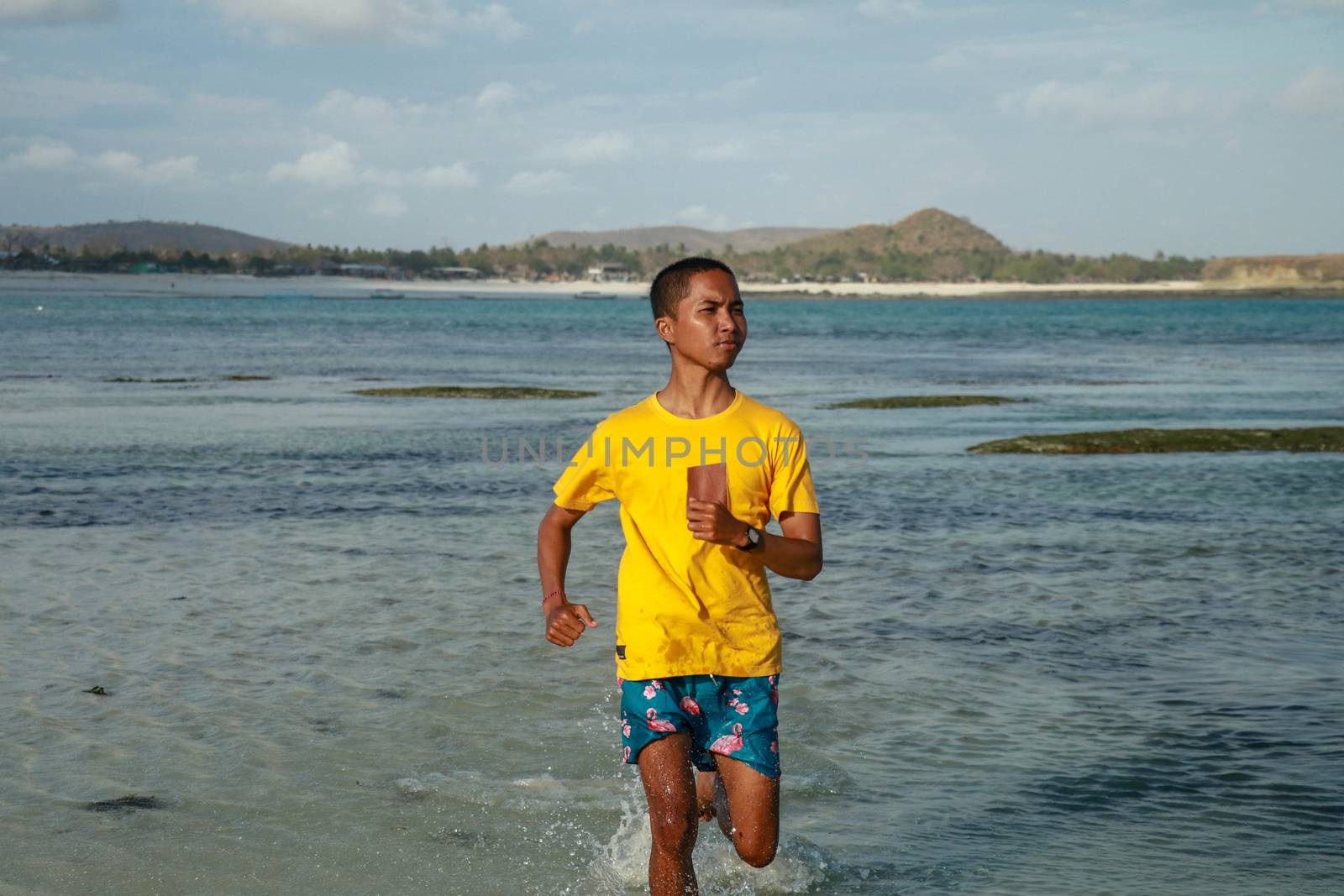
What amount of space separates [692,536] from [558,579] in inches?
18.5

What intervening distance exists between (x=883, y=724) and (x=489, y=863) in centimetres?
224

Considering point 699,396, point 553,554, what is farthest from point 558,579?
point 699,396

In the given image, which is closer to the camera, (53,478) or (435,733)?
(435,733)

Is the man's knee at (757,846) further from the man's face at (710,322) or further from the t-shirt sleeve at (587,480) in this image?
the man's face at (710,322)

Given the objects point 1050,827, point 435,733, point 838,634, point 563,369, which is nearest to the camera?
point 1050,827

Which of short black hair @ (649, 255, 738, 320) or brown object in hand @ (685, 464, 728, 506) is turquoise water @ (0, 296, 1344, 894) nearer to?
brown object in hand @ (685, 464, 728, 506)

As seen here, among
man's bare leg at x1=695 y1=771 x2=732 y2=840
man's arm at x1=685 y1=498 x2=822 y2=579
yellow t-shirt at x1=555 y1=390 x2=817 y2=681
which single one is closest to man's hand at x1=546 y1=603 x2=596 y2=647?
yellow t-shirt at x1=555 y1=390 x2=817 y2=681

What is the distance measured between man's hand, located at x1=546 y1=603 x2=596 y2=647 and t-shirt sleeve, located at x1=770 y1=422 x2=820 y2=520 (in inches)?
24.0

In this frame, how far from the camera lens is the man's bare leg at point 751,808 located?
12.9 ft

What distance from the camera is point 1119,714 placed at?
6629mm

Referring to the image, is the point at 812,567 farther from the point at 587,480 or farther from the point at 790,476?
the point at 587,480

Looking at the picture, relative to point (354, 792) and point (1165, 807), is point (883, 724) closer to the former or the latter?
point (1165, 807)

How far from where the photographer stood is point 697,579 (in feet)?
12.6

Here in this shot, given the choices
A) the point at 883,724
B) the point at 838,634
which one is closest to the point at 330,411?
the point at 838,634
